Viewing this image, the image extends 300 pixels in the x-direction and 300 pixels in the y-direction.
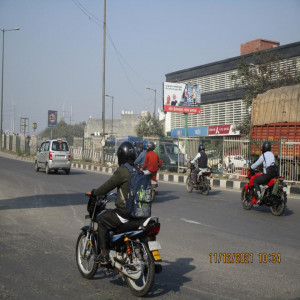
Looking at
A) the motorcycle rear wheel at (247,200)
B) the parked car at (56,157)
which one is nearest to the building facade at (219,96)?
the parked car at (56,157)

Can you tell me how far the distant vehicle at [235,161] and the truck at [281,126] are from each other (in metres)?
0.80

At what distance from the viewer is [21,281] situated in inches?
193

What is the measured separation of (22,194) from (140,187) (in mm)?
9599

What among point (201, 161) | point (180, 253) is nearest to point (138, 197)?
point (180, 253)

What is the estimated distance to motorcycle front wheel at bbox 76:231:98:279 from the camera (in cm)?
502

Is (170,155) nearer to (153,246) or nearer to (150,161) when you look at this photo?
(150,161)

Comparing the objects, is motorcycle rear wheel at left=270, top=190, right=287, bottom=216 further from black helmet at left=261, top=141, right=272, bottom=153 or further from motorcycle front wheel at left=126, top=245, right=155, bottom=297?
motorcycle front wheel at left=126, top=245, right=155, bottom=297

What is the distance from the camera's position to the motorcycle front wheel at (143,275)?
4258 millimetres

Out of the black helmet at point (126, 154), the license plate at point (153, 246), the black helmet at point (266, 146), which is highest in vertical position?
the black helmet at point (266, 146)

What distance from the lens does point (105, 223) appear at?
469 cm

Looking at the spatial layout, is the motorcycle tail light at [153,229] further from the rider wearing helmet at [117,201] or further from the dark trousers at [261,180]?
the dark trousers at [261,180]

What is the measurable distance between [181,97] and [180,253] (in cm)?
2669

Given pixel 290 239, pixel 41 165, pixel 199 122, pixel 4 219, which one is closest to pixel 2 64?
pixel 199 122

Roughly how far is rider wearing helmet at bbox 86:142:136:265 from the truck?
43.1 feet
